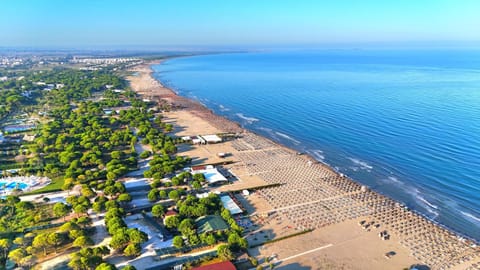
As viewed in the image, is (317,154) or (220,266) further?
(317,154)

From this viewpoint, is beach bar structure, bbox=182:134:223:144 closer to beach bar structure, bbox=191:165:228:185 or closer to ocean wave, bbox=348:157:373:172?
beach bar structure, bbox=191:165:228:185

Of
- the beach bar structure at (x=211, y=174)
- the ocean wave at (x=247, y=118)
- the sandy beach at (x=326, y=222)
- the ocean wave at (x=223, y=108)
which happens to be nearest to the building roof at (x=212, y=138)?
the sandy beach at (x=326, y=222)

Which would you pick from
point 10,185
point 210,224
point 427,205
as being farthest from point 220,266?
point 10,185

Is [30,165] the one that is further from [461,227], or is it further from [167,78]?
[167,78]

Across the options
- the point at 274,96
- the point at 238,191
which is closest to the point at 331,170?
the point at 238,191

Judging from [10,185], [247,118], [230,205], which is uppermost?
[247,118]

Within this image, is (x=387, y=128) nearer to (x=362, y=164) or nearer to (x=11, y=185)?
(x=362, y=164)
